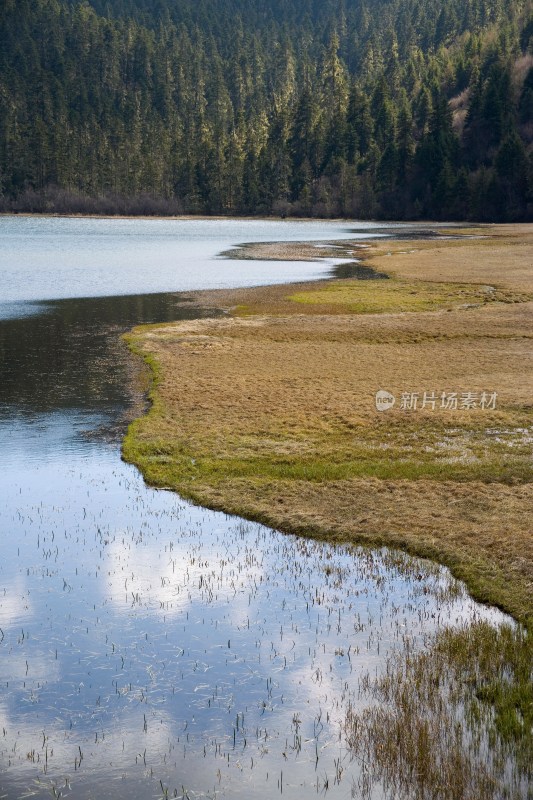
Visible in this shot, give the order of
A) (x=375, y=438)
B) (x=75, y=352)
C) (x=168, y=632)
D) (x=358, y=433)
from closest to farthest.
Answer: (x=168, y=632) < (x=375, y=438) < (x=358, y=433) < (x=75, y=352)

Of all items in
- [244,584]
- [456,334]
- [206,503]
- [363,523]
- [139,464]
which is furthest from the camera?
[456,334]

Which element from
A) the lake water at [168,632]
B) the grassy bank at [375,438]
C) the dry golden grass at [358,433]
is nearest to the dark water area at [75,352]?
the grassy bank at [375,438]

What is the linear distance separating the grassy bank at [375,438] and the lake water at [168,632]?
76cm

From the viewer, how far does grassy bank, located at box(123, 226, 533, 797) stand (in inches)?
640

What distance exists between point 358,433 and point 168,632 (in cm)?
1221

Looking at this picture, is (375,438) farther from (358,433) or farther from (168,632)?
(168,632)

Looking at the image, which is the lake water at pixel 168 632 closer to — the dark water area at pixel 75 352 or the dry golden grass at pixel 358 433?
the dry golden grass at pixel 358 433

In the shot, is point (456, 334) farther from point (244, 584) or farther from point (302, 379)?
point (244, 584)

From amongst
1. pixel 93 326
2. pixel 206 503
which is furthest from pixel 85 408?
pixel 93 326

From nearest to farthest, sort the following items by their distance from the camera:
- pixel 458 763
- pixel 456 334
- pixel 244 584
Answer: pixel 458 763 → pixel 244 584 → pixel 456 334

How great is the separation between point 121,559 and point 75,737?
607 centimetres

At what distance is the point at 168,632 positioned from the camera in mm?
13906

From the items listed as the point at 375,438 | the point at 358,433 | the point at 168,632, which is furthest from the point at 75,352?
the point at 168,632

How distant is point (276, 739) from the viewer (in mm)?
11062
